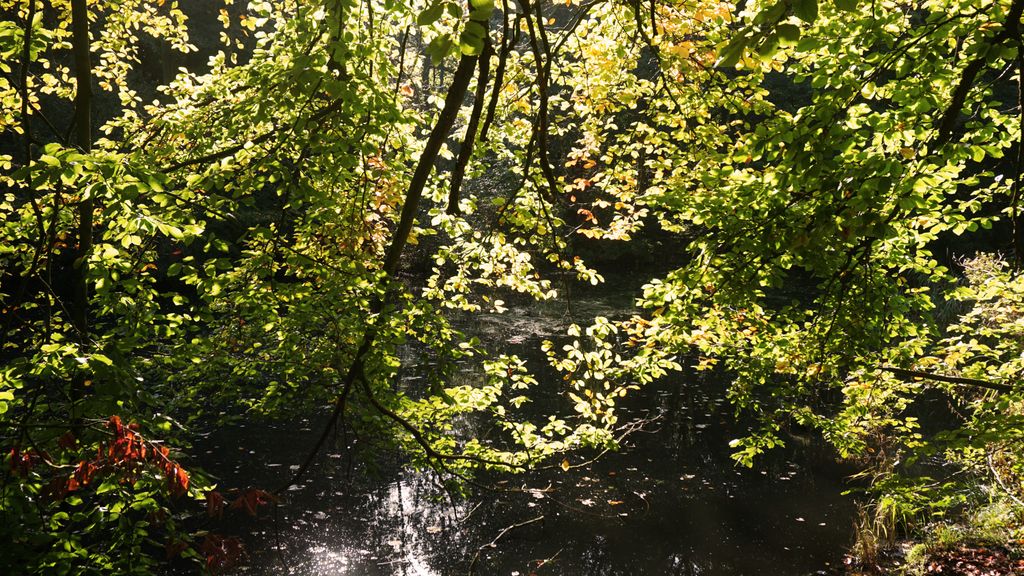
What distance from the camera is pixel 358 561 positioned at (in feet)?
26.1

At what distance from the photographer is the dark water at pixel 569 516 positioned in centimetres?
808

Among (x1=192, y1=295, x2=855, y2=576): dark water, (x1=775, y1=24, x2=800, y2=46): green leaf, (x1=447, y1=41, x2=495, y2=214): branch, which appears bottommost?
(x1=192, y1=295, x2=855, y2=576): dark water

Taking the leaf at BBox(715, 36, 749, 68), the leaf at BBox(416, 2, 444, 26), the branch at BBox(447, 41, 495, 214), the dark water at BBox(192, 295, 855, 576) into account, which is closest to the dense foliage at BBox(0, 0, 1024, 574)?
the branch at BBox(447, 41, 495, 214)

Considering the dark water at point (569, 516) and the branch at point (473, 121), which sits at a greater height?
the branch at point (473, 121)

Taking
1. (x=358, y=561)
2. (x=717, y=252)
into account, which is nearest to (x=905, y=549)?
(x=717, y=252)

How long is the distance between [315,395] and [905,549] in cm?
814

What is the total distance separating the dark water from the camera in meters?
8.08

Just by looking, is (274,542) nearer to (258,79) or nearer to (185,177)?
(185,177)

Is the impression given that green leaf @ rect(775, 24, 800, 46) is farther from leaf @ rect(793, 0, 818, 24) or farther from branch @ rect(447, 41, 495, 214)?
branch @ rect(447, 41, 495, 214)

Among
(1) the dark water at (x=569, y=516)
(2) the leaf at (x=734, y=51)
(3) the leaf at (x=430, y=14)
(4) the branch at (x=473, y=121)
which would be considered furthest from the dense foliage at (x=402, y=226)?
(1) the dark water at (x=569, y=516)

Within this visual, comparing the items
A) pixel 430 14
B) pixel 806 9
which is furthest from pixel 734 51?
pixel 430 14

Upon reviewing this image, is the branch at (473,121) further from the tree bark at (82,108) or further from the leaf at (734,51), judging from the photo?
the tree bark at (82,108)

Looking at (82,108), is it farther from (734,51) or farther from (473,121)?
(734,51)

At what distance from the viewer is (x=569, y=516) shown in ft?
30.7
